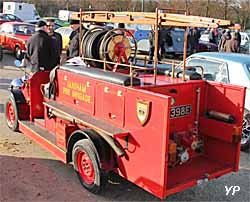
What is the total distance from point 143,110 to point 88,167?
1.22m

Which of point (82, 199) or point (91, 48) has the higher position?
point (91, 48)

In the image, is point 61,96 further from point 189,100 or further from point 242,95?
point 242,95

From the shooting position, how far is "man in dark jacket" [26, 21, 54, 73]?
686cm

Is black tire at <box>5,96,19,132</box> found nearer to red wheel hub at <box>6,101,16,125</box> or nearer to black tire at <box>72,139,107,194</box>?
red wheel hub at <box>6,101,16,125</box>

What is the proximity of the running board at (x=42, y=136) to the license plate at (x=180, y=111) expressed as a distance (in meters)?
1.58

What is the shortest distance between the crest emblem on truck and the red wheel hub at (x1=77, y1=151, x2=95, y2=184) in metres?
0.97

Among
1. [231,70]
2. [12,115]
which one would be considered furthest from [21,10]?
[231,70]

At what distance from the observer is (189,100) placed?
15.4 ft

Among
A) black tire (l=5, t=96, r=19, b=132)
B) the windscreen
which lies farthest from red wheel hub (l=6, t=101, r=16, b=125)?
the windscreen

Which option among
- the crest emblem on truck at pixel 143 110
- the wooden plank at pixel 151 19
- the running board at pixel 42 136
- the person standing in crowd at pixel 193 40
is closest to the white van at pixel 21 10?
the person standing in crowd at pixel 193 40

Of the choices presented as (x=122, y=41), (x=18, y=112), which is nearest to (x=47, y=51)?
(x=18, y=112)

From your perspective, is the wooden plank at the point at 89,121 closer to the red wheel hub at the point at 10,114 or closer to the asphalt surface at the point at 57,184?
the asphalt surface at the point at 57,184

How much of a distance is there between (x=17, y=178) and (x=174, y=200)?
6.71 ft

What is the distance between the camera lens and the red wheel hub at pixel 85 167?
15.5 feet
